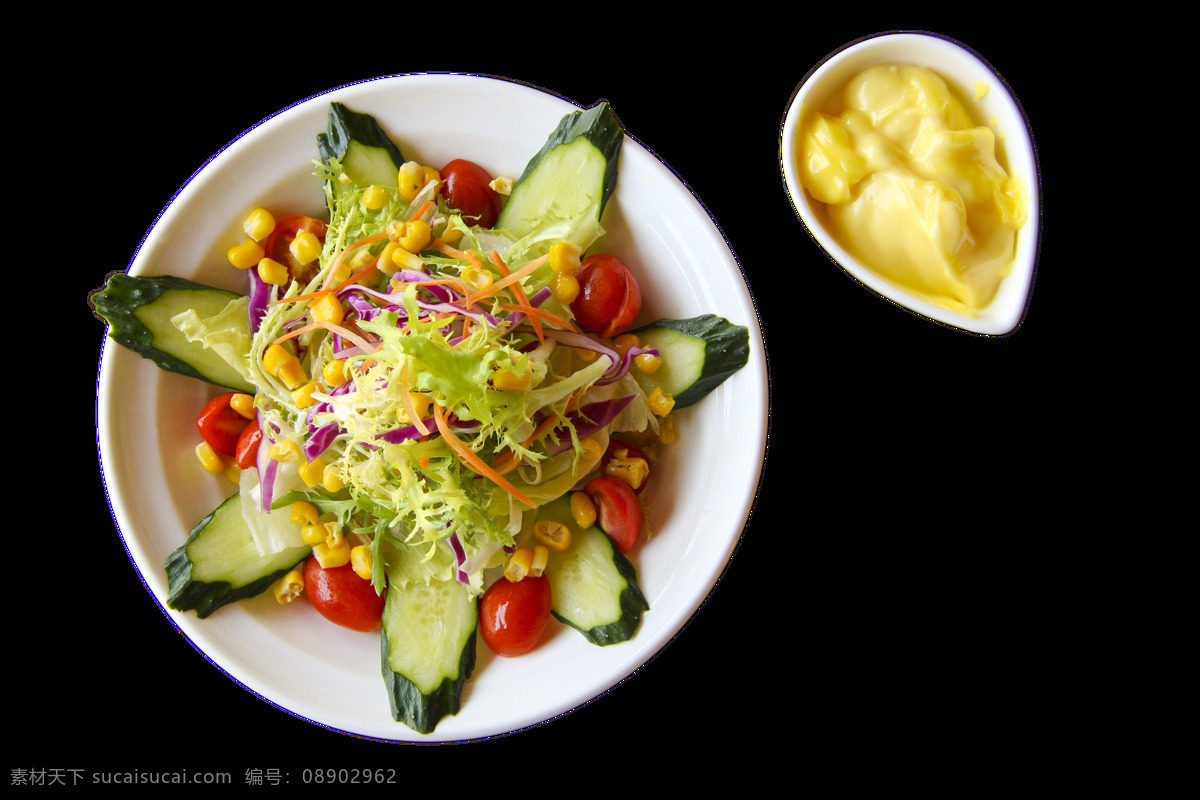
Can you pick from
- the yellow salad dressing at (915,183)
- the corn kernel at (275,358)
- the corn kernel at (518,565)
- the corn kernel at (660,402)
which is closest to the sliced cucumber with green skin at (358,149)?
the corn kernel at (275,358)

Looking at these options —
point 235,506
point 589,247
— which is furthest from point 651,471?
point 235,506

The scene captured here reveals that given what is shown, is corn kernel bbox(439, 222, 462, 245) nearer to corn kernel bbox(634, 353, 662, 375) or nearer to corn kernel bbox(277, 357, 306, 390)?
corn kernel bbox(277, 357, 306, 390)

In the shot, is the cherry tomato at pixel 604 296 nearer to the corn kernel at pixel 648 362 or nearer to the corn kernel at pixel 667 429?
the corn kernel at pixel 648 362

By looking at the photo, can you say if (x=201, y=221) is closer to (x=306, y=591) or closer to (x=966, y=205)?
(x=306, y=591)

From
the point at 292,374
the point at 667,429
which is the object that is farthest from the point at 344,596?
the point at 667,429

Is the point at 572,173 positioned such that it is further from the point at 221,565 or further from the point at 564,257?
the point at 221,565

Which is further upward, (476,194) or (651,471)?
(476,194)

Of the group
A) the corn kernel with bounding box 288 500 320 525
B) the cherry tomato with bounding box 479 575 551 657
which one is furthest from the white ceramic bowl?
the corn kernel with bounding box 288 500 320 525
